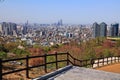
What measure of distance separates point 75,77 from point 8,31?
17830cm

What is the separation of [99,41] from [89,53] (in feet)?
131

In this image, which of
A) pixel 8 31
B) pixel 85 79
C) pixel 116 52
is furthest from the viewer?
pixel 8 31

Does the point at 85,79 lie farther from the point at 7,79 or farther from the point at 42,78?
the point at 7,79

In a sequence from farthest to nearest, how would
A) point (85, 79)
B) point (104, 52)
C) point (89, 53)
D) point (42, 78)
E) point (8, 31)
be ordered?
point (8, 31) → point (104, 52) → point (89, 53) → point (85, 79) → point (42, 78)

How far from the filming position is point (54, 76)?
1302 cm

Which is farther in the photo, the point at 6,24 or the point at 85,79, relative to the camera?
the point at 6,24

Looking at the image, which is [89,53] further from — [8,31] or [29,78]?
[8,31]

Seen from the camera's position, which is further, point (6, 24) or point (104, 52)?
point (6, 24)

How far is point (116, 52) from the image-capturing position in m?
61.6

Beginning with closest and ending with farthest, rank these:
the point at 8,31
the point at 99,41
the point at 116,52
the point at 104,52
Result: 1. the point at 104,52
2. the point at 116,52
3. the point at 99,41
4. the point at 8,31

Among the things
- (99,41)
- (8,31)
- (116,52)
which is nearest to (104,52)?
(116,52)

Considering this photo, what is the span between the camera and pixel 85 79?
12945mm

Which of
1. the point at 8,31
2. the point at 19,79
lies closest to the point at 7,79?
the point at 19,79

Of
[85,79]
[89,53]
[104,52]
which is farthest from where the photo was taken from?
[104,52]
